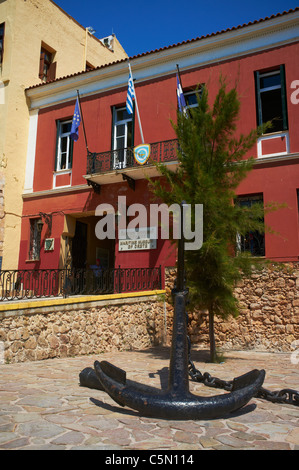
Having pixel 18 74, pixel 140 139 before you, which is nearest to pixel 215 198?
pixel 140 139

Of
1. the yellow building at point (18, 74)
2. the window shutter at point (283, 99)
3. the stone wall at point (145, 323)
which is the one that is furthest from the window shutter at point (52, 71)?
the stone wall at point (145, 323)

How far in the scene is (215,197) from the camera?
23.4ft

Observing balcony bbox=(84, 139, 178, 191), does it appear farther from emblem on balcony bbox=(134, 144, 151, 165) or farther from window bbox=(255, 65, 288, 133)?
window bbox=(255, 65, 288, 133)

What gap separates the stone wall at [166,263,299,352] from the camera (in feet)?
29.6

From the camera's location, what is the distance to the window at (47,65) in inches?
607

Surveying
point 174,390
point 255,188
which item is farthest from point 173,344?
point 255,188

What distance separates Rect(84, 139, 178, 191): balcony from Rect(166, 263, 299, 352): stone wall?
165 inches

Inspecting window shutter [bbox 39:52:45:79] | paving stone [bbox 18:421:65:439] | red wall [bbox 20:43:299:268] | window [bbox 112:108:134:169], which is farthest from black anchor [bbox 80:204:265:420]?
window shutter [bbox 39:52:45:79]

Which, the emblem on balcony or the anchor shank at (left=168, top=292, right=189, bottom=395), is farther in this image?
the emblem on balcony

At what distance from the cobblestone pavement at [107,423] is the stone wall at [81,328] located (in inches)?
42.2

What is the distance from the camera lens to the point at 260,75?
1062cm

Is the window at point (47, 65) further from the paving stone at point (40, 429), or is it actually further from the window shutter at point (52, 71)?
the paving stone at point (40, 429)

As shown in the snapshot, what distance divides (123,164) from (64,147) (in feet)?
10.0
